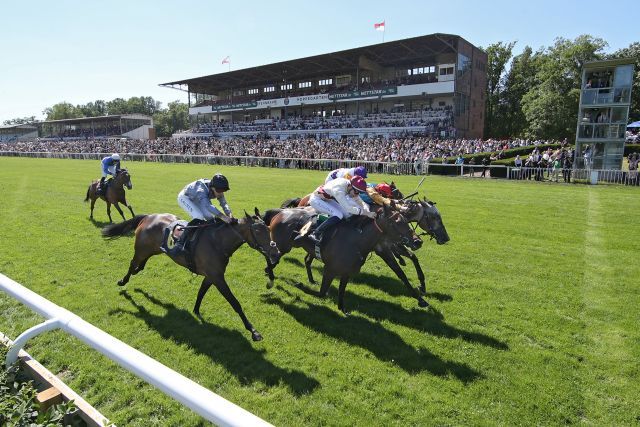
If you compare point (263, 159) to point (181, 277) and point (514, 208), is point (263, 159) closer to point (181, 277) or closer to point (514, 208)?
point (514, 208)

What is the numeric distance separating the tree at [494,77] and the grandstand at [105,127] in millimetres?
64273

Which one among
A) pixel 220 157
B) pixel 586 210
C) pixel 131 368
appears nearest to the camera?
pixel 131 368

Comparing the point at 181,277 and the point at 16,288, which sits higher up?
the point at 16,288

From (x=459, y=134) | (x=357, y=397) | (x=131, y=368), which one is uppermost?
(x=459, y=134)

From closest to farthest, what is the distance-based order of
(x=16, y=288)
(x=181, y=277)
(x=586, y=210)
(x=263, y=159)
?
1. (x=16, y=288)
2. (x=181, y=277)
3. (x=586, y=210)
4. (x=263, y=159)

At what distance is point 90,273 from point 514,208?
11997 mm

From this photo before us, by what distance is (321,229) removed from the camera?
19.9ft

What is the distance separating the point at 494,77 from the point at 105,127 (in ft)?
248

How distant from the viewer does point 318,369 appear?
14.2 feet

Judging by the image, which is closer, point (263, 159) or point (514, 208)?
point (514, 208)

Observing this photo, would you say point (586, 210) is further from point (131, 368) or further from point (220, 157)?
point (220, 157)

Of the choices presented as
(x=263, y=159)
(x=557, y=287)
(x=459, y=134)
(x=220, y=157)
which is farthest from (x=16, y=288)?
(x=459, y=134)

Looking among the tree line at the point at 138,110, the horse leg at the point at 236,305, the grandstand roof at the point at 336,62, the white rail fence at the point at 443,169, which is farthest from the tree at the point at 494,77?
the tree line at the point at 138,110

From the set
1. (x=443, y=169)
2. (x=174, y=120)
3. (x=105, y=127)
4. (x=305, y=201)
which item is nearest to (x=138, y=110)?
(x=174, y=120)
